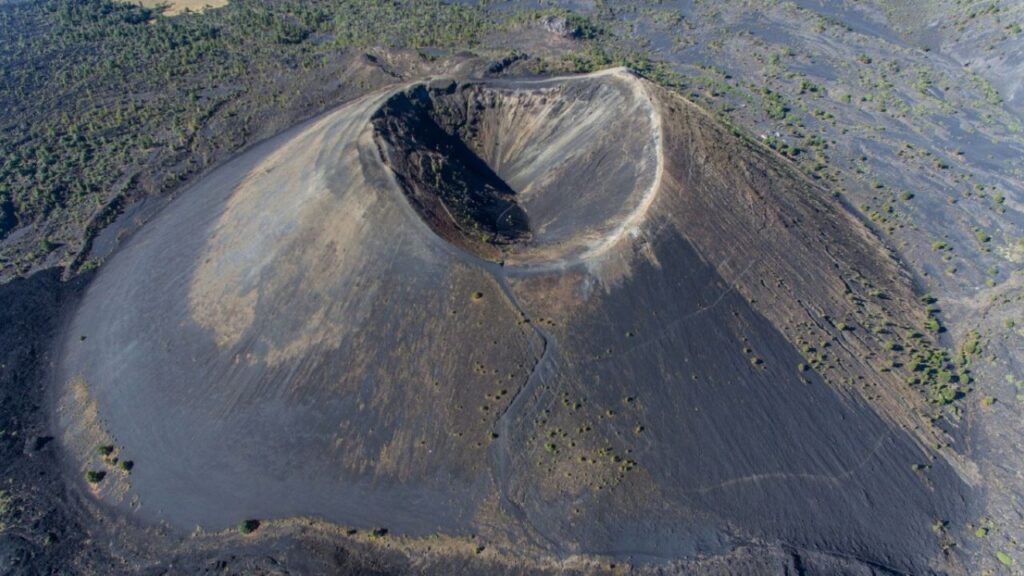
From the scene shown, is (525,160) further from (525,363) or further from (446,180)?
(525,363)

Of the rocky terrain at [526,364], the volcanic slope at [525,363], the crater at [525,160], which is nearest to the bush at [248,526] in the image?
the rocky terrain at [526,364]

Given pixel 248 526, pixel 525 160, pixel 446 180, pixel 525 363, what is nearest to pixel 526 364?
pixel 525 363

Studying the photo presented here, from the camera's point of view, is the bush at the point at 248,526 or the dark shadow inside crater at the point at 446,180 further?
the dark shadow inside crater at the point at 446,180

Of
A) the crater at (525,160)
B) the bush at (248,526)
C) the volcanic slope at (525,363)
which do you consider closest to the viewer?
the bush at (248,526)

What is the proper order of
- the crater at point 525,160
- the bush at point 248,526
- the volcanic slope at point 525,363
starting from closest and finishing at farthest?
the bush at point 248,526
the volcanic slope at point 525,363
the crater at point 525,160

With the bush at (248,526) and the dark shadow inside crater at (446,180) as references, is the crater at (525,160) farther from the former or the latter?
the bush at (248,526)

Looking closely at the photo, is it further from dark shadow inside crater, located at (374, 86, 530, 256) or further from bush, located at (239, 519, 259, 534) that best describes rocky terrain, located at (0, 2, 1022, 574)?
dark shadow inside crater, located at (374, 86, 530, 256)

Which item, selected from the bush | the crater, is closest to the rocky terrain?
the bush
